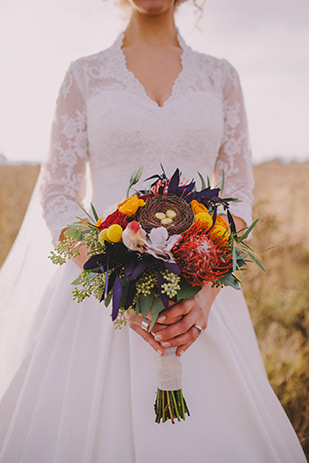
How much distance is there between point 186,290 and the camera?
1332 millimetres

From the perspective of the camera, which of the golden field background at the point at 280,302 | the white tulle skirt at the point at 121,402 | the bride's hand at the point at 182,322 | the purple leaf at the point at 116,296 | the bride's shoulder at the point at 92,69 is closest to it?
the purple leaf at the point at 116,296

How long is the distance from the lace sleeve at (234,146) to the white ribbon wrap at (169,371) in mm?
1026

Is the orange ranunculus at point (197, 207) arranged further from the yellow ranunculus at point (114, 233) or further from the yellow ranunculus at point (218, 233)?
the yellow ranunculus at point (114, 233)

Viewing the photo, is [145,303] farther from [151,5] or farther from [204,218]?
[151,5]

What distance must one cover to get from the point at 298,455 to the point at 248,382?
1.32ft

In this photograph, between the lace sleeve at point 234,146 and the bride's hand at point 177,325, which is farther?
the lace sleeve at point 234,146

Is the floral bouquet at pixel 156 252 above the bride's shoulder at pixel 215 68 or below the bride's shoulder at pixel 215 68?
below

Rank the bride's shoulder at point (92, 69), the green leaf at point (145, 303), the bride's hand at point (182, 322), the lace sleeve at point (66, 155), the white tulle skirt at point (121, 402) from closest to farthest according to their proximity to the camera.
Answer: the green leaf at point (145, 303)
the bride's hand at point (182, 322)
the white tulle skirt at point (121, 402)
the lace sleeve at point (66, 155)
the bride's shoulder at point (92, 69)

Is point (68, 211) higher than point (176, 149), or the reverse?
point (176, 149)

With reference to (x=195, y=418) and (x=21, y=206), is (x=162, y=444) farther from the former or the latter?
(x=21, y=206)

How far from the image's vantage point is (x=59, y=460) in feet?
4.86

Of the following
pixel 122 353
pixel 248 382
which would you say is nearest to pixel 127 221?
pixel 122 353

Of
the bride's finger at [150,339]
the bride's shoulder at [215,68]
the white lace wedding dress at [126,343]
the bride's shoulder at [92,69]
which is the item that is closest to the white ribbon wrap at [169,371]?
the bride's finger at [150,339]

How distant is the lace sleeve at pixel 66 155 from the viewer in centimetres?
203
